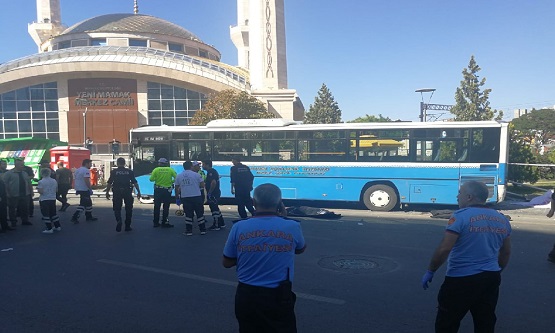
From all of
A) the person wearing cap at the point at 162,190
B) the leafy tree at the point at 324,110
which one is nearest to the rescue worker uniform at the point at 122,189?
the person wearing cap at the point at 162,190

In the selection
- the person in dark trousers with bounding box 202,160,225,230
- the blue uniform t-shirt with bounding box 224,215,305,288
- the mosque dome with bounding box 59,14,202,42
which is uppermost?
the mosque dome with bounding box 59,14,202,42

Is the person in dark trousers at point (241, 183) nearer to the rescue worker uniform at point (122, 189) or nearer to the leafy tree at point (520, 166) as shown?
the rescue worker uniform at point (122, 189)

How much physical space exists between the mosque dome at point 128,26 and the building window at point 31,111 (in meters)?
15.3

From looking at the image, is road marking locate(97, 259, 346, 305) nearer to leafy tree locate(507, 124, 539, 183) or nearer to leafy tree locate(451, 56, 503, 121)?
leafy tree locate(507, 124, 539, 183)

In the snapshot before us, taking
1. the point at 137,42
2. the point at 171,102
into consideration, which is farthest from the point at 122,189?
the point at 137,42

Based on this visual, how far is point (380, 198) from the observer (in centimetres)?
1332

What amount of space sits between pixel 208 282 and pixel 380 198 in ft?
28.1

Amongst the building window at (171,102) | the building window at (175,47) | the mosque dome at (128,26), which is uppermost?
the mosque dome at (128,26)

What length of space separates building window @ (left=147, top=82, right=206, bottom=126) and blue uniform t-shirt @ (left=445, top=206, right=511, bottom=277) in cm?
3972

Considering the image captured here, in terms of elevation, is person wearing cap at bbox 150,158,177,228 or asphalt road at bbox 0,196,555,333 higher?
person wearing cap at bbox 150,158,177,228

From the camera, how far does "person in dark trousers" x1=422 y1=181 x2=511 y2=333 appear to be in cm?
328

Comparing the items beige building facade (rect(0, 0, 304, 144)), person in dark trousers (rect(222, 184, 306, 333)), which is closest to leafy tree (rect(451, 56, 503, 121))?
beige building facade (rect(0, 0, 304, 144))

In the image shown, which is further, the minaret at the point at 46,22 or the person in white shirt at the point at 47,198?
the minaret at the point at 46,22

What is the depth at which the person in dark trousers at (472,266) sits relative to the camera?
328 cm
